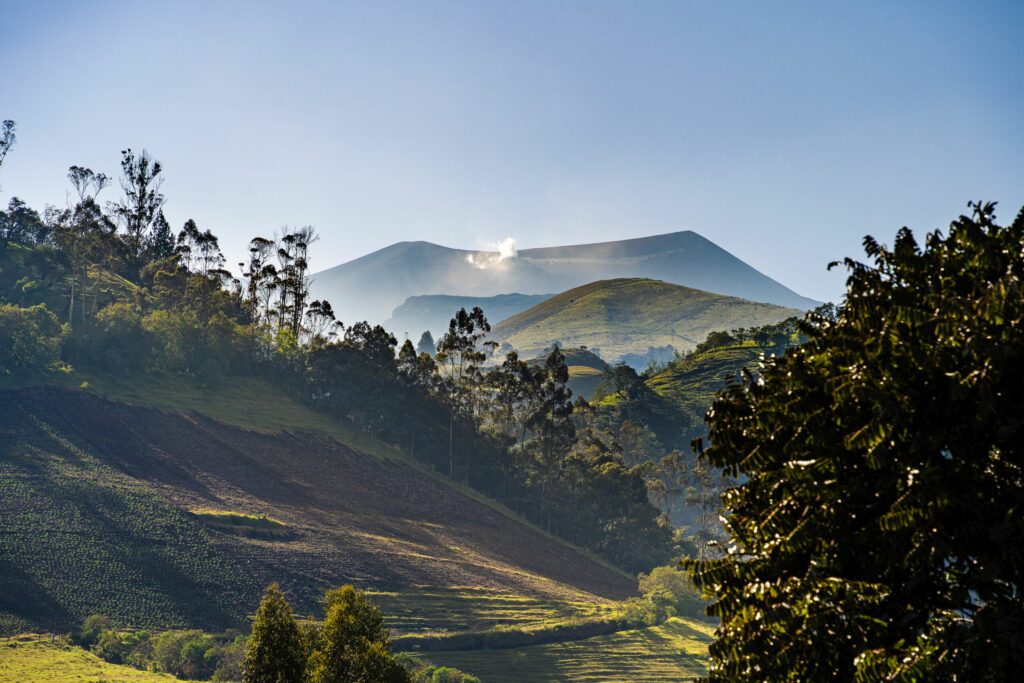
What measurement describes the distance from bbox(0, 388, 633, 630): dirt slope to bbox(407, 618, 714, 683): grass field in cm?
1147

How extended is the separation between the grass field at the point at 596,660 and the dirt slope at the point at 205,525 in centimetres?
1147

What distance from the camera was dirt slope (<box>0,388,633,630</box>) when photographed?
67812mm

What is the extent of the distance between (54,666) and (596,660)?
3988 cm

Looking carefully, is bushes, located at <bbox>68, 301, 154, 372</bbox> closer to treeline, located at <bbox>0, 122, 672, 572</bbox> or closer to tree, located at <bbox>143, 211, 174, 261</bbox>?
treeline, located at <bbox>0, 122, 672, 572</bbox>

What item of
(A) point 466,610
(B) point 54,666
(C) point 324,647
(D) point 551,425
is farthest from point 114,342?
(C) point 324,647

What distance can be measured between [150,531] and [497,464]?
178 feet

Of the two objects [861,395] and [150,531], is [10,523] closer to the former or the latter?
[150,531]

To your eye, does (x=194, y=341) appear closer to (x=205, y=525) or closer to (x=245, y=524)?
(x=245, y=524)

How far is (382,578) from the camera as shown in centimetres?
7950

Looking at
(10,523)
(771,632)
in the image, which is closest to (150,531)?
(10,523)

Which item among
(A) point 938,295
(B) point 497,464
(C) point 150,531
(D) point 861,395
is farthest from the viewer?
(B) point 497,464

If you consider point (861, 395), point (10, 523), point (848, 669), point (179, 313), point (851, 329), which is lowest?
point (10, 523)

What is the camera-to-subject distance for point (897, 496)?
40.2ft

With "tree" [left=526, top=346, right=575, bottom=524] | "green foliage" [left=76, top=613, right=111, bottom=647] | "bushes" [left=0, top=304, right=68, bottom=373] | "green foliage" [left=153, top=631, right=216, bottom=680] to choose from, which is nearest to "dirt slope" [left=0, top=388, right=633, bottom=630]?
"green foliage" [left=76, top=613, right=111, bottom=647]
